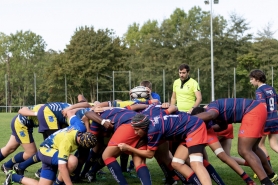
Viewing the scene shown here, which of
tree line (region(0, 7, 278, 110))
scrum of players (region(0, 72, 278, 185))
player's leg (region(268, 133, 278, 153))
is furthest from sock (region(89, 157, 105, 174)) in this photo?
tree line (region(0, 7, 278, 110))

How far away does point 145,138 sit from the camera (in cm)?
608

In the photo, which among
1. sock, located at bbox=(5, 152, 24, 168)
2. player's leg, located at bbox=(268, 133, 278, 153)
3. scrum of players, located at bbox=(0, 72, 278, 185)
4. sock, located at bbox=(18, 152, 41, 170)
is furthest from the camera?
player's leg, located at bbox=(268, 133, 278, 153)

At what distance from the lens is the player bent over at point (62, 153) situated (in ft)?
19.3

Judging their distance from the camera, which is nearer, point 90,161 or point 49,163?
point 49,163

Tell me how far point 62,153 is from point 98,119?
0.74 meters

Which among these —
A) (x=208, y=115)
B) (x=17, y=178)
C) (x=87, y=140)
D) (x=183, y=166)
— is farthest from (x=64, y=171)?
(x=208, y=115)

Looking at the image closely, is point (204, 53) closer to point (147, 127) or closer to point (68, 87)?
point (68, 87)

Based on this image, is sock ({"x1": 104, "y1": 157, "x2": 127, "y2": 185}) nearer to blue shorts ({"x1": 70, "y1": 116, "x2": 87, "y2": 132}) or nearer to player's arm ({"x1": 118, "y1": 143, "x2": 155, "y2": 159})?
player's arm ({"x1": 118, "y1": 143, "x2": 155, "y2": 159})

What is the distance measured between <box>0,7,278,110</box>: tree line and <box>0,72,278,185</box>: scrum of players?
27034mm

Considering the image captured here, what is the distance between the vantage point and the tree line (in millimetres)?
36094

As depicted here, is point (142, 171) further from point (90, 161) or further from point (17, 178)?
point (17, 178)

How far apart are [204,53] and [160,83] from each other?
26.6 feet

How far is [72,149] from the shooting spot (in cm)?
609

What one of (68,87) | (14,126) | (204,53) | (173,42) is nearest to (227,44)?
(204,53)
